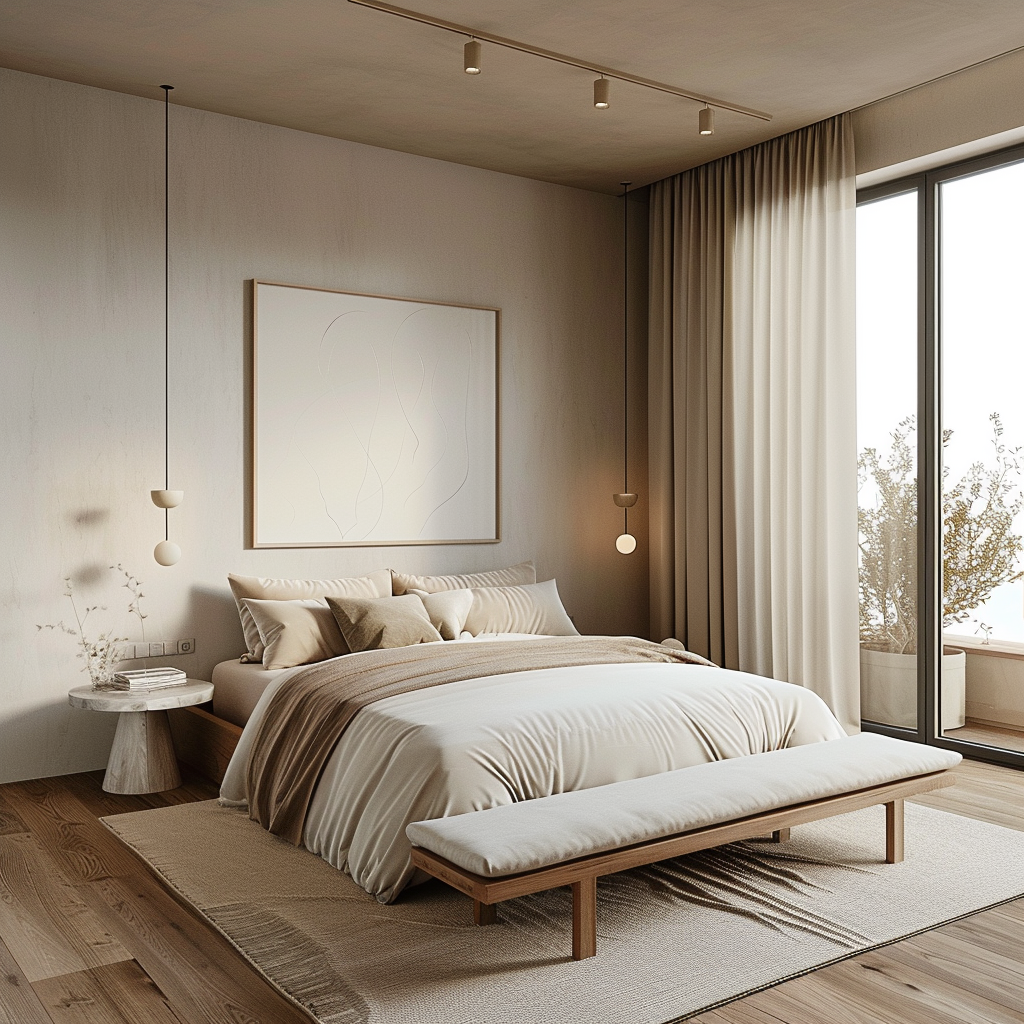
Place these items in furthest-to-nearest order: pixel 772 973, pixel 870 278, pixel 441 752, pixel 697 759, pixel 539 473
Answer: pixel 539 473, pixel 870 278, pixel 697 759, pixel 441 752, pixel 772 973

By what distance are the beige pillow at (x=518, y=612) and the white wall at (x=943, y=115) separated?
2436 mm

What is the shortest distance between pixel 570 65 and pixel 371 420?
184 centimetres

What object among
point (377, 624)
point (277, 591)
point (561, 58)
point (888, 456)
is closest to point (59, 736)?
point (277, 591)

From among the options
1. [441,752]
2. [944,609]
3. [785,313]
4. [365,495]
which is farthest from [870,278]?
[441,752]

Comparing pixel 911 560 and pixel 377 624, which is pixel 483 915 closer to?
pixel 377 624

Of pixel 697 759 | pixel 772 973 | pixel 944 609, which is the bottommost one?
pixel 772 973

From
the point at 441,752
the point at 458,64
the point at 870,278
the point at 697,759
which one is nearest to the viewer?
the point at 441,752

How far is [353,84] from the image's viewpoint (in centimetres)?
416

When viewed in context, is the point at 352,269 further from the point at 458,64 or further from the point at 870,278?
the point at 870,278

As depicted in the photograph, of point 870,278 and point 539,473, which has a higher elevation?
point 870,278

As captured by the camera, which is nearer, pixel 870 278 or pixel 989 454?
pixel 989 454

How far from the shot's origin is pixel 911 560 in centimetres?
461

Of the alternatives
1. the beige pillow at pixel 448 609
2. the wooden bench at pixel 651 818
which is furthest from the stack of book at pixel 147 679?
the wooden bench at pixel 651 818

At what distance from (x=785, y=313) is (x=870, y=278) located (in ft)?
1.35
